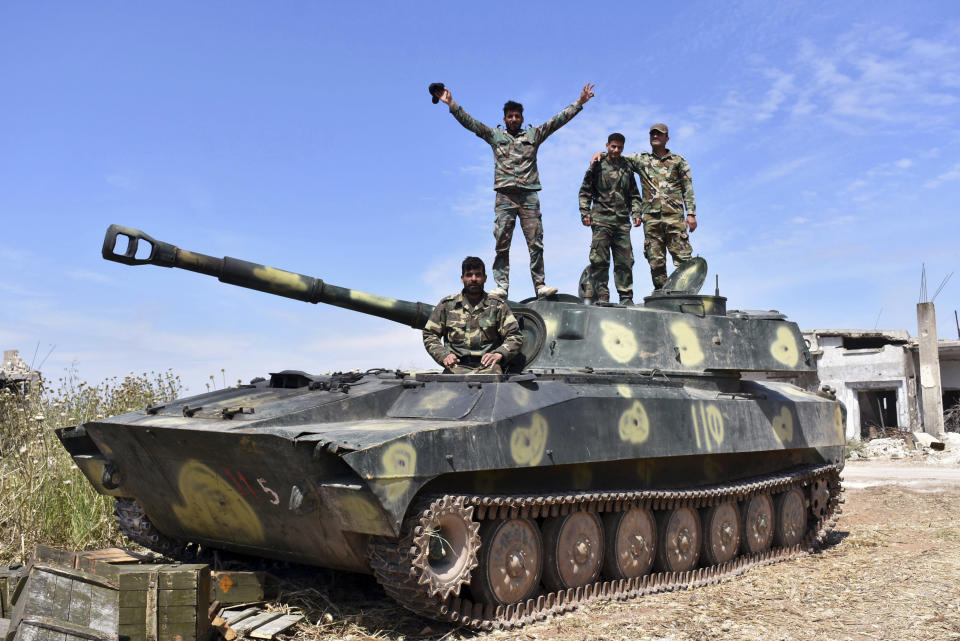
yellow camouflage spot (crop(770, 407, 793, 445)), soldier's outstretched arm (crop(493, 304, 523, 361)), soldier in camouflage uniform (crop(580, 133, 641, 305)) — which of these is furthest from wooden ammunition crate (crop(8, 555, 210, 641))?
soldier in camouflage uniform (crop(580, 133, 641, 305))

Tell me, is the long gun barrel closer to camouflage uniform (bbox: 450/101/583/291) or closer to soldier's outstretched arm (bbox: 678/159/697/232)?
camouflage uniform (bbox: 450/101/583/291)

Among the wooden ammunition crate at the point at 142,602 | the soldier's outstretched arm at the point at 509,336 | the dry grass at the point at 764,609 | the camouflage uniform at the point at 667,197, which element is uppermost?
the camouflage uniform at the point at 667,197

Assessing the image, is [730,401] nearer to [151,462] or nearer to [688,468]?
[688,468]

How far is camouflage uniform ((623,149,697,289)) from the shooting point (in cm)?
1110

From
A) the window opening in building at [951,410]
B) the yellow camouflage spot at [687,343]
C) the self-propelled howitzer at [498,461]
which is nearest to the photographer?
the self-propelled howitzer at [498,461]

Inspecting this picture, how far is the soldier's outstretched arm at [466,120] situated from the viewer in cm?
982

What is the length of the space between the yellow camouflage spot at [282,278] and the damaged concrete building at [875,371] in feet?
63.9

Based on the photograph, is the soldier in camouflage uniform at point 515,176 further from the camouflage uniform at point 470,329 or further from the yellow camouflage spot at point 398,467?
the yellow camouflage spot at point 398,467

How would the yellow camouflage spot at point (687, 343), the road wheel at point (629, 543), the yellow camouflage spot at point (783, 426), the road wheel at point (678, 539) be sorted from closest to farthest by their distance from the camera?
the road wheel at point (629, 543)
the road wheel at point (678, 539)
the yellow camouflage spot at point (687, 343)
the yellow camouflage spot at point (783, 426)

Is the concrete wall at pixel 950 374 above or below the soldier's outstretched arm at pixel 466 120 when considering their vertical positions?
below

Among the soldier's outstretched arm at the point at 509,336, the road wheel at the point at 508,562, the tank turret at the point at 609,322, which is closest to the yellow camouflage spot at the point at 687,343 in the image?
the tank turret at the point at 609,322

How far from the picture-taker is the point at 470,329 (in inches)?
310

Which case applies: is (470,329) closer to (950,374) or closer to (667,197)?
Answer: (667,197)

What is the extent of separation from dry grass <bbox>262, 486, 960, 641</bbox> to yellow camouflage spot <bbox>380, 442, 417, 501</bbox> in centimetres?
120
